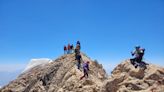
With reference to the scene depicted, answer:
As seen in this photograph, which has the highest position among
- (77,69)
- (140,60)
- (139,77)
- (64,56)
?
(64,56)

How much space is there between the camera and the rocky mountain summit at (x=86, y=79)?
38781 millimetres

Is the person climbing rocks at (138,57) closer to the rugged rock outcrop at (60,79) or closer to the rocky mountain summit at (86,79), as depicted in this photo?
the rocky mountain summit at (86,79)

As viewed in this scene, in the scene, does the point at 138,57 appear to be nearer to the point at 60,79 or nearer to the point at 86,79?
the point at 86,79

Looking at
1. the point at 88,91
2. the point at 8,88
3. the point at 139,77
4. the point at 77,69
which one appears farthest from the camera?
the point at 8,88

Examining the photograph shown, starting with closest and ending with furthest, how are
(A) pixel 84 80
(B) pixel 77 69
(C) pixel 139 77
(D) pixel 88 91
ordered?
1. (C) pixel 139 77
2. (D) pixel 88 91
3. (A) pixel 84 80
4. (B) pixel 77 69

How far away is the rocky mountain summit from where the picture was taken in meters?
38.8

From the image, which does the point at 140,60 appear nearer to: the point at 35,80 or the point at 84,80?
the point at 84,80

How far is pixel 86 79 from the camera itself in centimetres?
4850

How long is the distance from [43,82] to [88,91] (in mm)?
15739

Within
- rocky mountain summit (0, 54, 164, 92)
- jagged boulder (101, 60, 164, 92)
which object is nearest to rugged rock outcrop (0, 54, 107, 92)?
rocky mountain summit (0, 54, 164, 92)

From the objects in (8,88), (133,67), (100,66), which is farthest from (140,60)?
(8,88)

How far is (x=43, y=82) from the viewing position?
59.2 m

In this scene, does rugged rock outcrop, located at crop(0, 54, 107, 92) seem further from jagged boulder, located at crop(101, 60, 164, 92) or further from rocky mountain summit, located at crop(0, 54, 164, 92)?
jagged boulder, located at crop(101, 60, 164, 92)

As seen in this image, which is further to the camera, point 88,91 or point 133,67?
point 88,91
